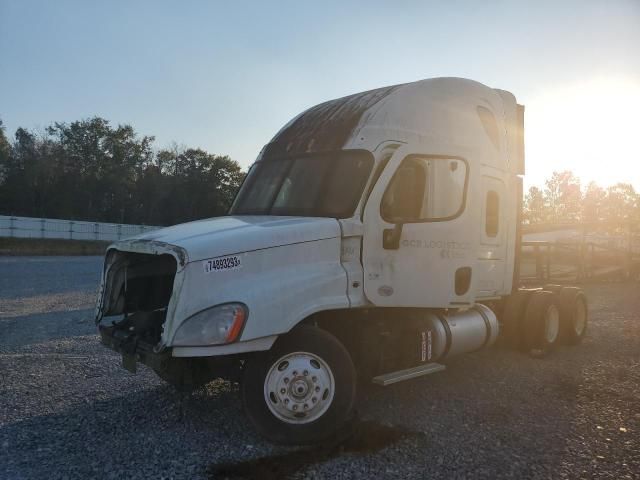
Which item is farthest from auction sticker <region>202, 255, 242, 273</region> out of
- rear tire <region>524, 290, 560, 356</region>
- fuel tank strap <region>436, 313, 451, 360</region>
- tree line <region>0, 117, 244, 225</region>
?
tree line <region>0, 117, 244, 225</region>

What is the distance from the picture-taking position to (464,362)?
7176 millimetres

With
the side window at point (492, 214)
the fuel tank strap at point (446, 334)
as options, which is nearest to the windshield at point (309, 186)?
the fuel tank strap at point (446, 334)

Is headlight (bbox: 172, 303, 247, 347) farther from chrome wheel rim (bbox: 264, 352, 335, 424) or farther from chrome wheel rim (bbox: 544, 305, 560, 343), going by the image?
chrome wheel rim (bbox: 544, 305, 560, 343)

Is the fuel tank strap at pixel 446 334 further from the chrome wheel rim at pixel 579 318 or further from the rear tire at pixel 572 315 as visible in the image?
the chrome wheel rim at pixel 579 318

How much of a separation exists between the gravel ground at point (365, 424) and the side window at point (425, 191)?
1969 mm

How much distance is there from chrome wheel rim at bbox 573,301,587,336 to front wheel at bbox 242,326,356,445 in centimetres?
543

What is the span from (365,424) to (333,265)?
152 cm

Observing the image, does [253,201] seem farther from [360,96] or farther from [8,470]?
[8,470]

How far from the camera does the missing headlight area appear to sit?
4.88 metres

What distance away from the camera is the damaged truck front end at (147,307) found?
414 cm

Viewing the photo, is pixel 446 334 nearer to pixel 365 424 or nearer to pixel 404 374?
pixel 404 374

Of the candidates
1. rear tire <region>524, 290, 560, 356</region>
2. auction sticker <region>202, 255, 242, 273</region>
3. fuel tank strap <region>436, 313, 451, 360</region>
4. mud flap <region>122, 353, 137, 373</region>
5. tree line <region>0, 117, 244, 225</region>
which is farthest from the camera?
tree line <region>0, 117, 244, 225</region>

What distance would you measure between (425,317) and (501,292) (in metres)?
2.15

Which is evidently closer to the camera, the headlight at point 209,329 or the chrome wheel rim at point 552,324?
the headlight at point 209,329
